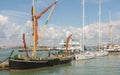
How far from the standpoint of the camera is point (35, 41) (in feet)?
245

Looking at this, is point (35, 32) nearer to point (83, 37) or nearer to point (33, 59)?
point (33, 59)

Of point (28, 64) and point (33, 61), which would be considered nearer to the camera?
point (28, 64)

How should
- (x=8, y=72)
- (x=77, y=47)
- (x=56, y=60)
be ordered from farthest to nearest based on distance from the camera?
(x=77, y=47) < (x=56, y=60) < (x=8, y=72)

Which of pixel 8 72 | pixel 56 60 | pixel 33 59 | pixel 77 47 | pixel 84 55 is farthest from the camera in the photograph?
pixel 77 47

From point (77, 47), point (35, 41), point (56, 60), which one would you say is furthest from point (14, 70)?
point (77, 47)

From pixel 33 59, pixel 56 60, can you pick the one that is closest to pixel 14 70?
pixel 33 59

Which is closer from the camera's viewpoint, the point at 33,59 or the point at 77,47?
the point at 33,59

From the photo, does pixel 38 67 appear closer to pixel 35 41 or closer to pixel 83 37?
pixel 35 41

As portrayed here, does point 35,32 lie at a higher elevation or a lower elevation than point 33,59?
higher

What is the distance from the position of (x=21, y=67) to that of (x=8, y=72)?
9.94 ft

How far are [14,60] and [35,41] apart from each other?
416 inches

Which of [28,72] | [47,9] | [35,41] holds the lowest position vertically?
[28,72]

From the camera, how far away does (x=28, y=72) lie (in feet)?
220

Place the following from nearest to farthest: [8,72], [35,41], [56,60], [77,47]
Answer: [8,72], [35,41], [56,60], [77,47]
